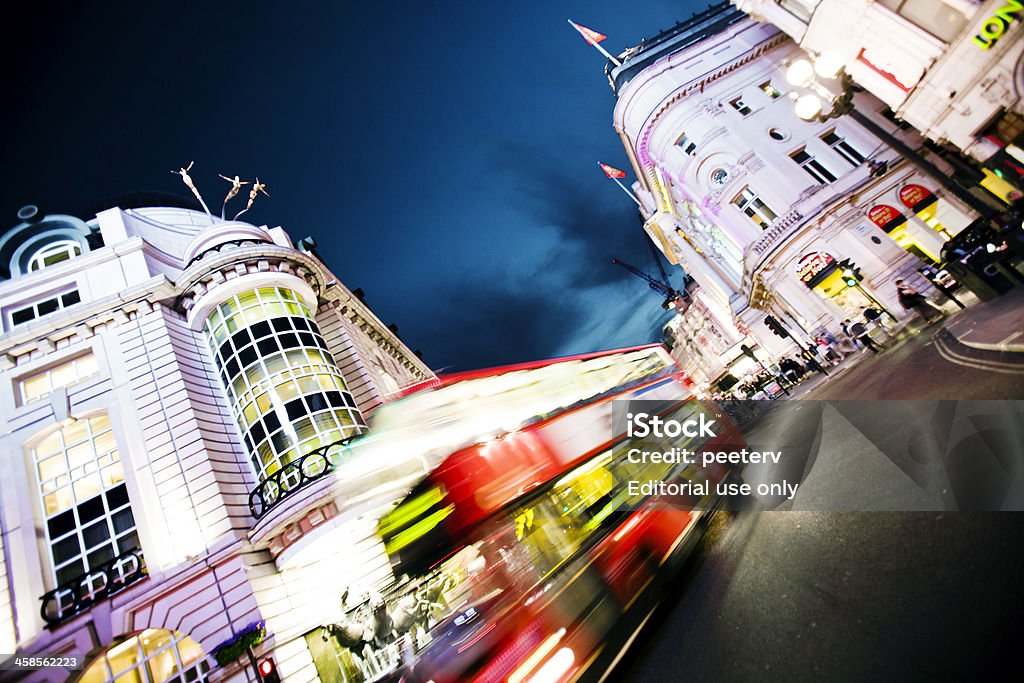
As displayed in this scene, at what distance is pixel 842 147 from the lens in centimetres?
3031

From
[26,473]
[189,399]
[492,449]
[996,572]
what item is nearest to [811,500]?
[996,572]

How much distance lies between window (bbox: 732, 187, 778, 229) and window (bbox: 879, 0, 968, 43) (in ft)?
39.7

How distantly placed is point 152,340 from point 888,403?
2055 centimetres

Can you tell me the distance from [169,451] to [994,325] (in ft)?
71.0

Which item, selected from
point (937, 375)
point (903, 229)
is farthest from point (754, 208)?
point (937, 375)

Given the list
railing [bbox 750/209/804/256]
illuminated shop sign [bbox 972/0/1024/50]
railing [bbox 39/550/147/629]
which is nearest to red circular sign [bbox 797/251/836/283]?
railing [bbox 750/209/804/256]

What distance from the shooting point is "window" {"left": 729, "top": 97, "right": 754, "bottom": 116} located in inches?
1321

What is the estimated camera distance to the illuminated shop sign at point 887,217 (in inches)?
1037

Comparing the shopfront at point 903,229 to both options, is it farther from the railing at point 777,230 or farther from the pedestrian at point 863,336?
the pedestrian at point 863,336

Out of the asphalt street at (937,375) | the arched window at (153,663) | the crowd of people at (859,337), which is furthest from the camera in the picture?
the crowd of people at (859,337)

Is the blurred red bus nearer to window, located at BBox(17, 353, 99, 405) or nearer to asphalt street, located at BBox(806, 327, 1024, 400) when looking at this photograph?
asphalt street, located at BBox(806, 327, 1024, 400)

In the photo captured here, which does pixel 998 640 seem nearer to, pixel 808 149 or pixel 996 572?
pixel 996 572

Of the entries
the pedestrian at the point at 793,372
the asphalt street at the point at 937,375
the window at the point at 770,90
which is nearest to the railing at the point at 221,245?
the asphalt street at the point at 937,375

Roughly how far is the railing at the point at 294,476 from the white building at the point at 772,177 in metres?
25.5
